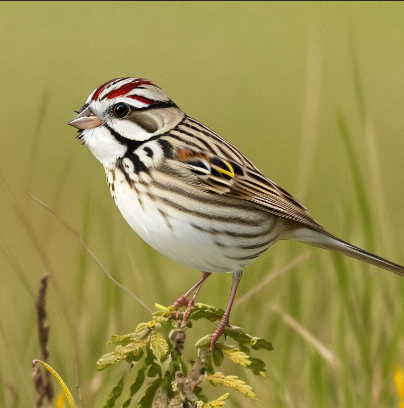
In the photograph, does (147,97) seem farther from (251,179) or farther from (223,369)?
(223,369)

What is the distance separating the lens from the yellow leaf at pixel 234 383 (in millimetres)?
2629

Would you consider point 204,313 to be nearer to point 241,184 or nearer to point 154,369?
point 154,369

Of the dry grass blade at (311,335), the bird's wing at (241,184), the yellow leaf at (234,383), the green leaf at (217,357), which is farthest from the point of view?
the dry grass blade at (311,335)

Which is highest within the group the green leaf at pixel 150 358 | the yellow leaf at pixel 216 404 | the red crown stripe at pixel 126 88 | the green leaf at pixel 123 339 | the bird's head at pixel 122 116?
the red crown stripe at pixel 126 88

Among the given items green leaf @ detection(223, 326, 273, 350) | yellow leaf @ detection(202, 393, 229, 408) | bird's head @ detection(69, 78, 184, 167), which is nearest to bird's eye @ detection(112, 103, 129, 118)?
bird's head @ detection(69, 78, 184, 167)

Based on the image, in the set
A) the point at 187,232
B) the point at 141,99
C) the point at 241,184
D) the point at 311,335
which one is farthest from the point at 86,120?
the point at 311,335

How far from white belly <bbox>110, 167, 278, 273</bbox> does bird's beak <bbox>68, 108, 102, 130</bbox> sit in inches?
9.8

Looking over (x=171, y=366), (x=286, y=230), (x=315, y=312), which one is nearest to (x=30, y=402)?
(x=171, y=366)

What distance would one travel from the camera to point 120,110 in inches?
131

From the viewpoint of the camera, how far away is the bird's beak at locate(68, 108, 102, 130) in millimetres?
3254

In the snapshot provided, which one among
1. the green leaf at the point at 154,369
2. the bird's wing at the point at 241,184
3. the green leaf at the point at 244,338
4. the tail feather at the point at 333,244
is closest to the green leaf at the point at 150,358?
the green leaf at the point at 154,369

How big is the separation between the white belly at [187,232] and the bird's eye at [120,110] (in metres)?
0.26

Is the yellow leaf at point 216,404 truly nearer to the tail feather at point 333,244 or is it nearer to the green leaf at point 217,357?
the green leaf at point 217,357

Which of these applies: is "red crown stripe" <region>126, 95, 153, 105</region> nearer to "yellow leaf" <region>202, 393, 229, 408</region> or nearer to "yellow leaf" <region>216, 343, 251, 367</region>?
"yellow leaf" <region>216, 343, 251, 367</region>
